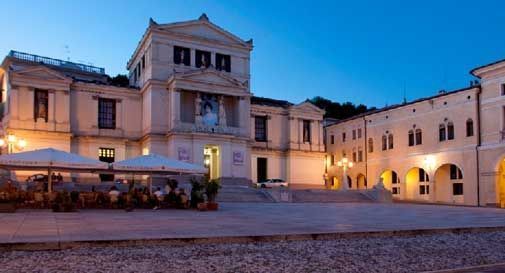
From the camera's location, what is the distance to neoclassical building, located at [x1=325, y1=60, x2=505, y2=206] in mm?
40750

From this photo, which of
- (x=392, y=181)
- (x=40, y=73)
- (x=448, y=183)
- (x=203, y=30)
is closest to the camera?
(x=40, y=73)

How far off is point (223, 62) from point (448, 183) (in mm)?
23009

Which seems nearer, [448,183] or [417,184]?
[448,183]

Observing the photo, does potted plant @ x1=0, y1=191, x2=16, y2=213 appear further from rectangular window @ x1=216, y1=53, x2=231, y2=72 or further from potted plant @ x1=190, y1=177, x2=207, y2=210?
rectangular window @ x1=216, y1=53, x2=231, y2=72

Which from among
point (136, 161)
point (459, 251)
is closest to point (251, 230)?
point (459, 251)

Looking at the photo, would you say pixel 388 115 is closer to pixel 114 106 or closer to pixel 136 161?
pixel 114 106

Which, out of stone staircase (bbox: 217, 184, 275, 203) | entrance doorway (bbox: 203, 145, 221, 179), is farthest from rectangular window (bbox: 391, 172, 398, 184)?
stone staircase (bbox: 217, 184, 275, 203)

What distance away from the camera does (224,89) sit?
161 feet

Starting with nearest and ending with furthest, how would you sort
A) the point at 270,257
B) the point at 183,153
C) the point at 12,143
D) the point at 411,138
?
the point at 270,257
the point at 12,143
the point at 183,153
the point at 411,138

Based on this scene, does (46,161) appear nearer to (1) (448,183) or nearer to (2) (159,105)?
(2) (159,105)

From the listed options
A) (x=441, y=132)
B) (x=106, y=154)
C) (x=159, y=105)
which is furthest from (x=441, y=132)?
(x=106, y=154)

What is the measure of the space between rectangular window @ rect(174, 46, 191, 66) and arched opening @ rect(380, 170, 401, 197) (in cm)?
2156

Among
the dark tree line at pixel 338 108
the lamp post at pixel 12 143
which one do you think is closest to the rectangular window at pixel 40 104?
the lamp post at pixel 12 143

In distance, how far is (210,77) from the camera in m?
48.7
